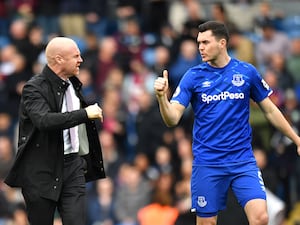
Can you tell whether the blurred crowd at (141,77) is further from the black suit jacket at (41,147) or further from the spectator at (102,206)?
the black suit jacket at (41,147)

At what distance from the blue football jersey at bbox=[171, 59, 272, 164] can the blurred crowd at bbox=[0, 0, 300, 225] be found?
2554 mm

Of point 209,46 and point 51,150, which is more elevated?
point 209,46

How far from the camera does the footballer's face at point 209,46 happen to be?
10734mm

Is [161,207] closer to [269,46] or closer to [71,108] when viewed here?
[269,46]

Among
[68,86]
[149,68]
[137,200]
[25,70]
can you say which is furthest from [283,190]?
[68,86]

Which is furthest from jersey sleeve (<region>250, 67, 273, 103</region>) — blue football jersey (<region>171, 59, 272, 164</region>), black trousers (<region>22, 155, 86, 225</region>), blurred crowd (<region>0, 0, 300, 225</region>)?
blurred crowd (<region>0, 0, 300, 225</region>)

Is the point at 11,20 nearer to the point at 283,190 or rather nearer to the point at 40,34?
the point at 40,34

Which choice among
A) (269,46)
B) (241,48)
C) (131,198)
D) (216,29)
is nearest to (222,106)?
(216,29)

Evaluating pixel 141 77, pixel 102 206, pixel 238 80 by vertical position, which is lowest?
pixel 102 206

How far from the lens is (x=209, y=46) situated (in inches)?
423

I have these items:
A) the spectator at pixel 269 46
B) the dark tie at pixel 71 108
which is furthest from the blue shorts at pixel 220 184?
the spectator at pixel 269 46

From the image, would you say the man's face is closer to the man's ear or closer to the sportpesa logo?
the man's ear

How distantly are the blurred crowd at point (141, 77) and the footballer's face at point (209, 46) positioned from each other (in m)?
3.02

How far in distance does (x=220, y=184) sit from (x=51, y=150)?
1.82 meters
